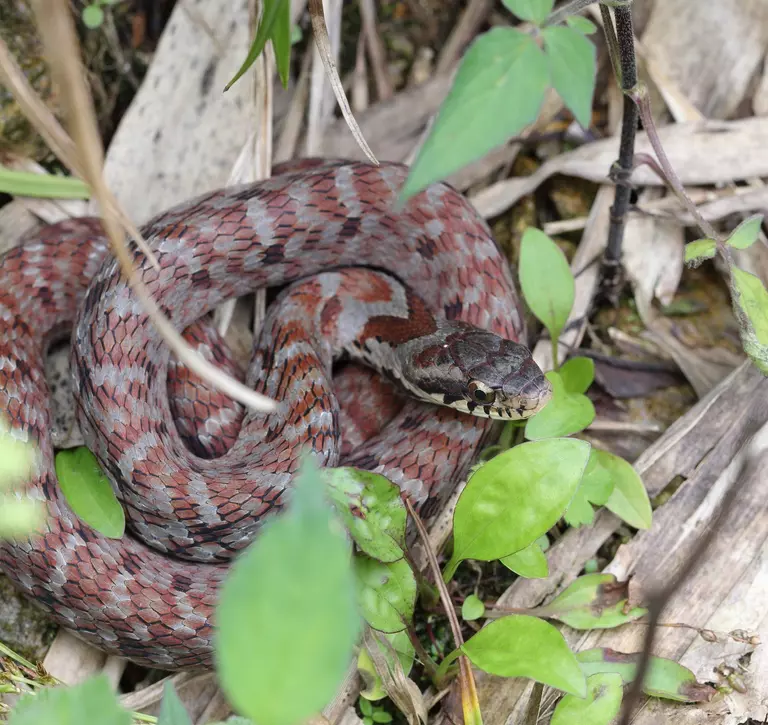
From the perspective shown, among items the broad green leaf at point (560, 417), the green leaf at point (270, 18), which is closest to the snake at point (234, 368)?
the broad green leaf at point (560, 417)

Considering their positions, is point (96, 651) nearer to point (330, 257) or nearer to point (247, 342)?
point (247, 342)

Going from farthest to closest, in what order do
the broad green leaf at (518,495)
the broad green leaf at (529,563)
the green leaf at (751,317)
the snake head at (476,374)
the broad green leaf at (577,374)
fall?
the broad green leaf at (577,374), the snake head at (476,374), the green leaf at (751,317), the broad green leaf at (529,563), the broad green leaf at (518,495)

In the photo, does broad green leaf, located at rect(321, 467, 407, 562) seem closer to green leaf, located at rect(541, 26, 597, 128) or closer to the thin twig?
green leaf, located at rect(541, 26, 597, 128)

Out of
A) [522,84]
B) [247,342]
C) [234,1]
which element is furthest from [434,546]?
[234,1]

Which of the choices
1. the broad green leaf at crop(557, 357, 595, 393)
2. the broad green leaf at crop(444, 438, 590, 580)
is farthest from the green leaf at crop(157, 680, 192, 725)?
the broad green leaf at crop(557, 357, 595, 393)

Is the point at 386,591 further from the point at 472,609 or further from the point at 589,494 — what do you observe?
the point at 589,494

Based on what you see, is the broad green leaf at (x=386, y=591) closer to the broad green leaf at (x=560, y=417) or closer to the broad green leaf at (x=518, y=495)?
the broad green leaf at (x=518, y=495)

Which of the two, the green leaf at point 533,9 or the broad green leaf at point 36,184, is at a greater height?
the green leaf at point 533,9

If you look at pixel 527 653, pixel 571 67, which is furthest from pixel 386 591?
pixel 571 67
